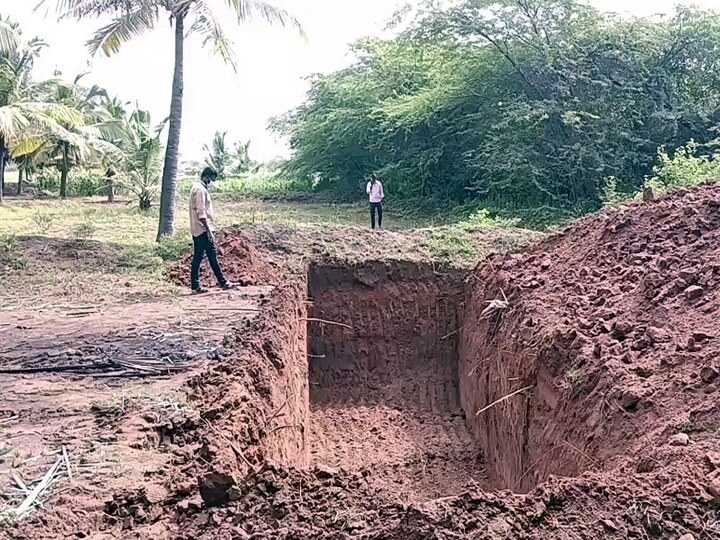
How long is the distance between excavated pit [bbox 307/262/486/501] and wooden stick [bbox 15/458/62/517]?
506 cm

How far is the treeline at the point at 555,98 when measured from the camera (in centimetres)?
1831

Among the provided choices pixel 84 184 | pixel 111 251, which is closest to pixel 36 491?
pixel 111 251

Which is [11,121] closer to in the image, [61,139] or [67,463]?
[61,139]

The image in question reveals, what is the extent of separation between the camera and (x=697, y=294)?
18.4 ft

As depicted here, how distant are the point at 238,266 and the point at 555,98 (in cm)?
1207

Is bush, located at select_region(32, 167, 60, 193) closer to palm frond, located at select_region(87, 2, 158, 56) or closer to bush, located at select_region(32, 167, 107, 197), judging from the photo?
bush, located at select_region(32, 167, 107, 197)

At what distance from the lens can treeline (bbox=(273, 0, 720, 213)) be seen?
18.3 metres

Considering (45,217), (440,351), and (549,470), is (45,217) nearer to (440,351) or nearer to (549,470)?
(440,351)

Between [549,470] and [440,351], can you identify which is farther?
[440,351]

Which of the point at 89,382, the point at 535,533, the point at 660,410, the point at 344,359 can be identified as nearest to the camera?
the point at 535,533

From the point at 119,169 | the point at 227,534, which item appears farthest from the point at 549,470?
the point at 119,169

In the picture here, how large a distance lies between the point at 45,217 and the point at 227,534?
18.9 metres

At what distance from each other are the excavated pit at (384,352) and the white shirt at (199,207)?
2380 millimetres

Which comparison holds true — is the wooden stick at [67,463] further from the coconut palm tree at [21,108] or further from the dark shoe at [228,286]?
the coconut palm tree at [21,108]
